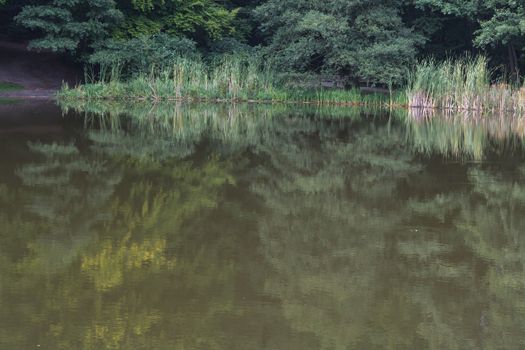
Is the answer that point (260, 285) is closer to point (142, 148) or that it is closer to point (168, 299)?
point (168, 299)

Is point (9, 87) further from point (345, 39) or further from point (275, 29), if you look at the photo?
point (345, 39)

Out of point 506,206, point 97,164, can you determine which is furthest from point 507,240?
point 97,164

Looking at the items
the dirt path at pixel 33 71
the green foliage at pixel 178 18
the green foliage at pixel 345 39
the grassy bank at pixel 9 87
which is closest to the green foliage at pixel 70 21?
the dirt path at pixel 33 71

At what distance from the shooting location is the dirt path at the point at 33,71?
2456cm

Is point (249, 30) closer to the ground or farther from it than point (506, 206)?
farther from it

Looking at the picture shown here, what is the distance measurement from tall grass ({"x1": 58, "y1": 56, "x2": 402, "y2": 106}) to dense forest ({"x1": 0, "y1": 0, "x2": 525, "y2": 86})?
0.64 metres

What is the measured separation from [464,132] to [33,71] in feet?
56.0

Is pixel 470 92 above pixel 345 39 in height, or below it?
below

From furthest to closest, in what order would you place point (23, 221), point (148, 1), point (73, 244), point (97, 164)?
point (148, 1), point (97, 164), point (23, 221), point (73, 244)

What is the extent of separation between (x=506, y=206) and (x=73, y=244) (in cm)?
412

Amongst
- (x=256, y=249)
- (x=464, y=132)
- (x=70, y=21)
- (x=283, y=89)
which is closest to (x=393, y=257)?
(x=256, y=249)

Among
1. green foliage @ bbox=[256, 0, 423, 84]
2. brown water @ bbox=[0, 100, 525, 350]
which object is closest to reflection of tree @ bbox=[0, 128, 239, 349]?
brown water @ bbox=[0, 100, 525, 350]

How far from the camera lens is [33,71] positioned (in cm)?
2638

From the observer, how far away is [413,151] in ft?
37.0
